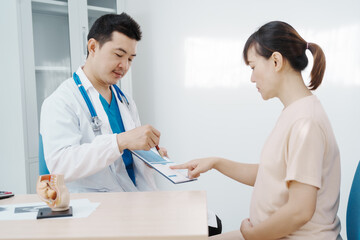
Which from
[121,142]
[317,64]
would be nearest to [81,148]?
[121,142]

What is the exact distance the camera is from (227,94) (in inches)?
116

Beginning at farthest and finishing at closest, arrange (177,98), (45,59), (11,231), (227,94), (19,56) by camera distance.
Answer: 1. (177,98)
2. (227,94)
3. (45,59)
4. (19,56)
5. (11,231)

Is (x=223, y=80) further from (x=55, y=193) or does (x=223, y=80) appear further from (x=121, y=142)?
(x=55, y=193)

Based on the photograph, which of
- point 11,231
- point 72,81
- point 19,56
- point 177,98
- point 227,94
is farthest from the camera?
point 177,98

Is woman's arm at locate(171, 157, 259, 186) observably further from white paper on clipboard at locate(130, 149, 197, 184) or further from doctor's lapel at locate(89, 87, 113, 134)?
doctor's lapel at locate(89, 87, 113, 134)

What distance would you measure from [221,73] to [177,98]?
0.45 m

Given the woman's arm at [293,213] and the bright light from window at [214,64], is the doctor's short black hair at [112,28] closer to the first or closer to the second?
the woman's arm at [293,213]

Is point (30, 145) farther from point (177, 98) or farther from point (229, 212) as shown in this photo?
point (229, 212)

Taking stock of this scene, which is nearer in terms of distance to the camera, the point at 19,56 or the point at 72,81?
the point at 72,81

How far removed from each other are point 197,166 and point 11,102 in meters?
1.56

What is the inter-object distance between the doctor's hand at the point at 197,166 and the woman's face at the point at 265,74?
0.38 metres

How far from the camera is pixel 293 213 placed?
1011 mm

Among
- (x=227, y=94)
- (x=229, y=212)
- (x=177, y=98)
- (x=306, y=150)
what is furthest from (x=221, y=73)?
(x=306, y=150)

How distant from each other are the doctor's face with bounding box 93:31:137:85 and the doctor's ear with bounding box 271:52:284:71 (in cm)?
79
